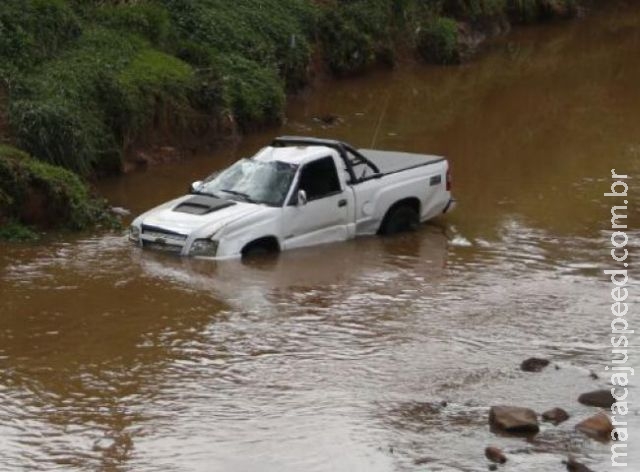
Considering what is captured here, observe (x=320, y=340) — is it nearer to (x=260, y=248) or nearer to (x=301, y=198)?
(x=260, y=248)

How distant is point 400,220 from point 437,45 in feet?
51.9

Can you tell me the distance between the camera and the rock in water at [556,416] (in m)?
10.6

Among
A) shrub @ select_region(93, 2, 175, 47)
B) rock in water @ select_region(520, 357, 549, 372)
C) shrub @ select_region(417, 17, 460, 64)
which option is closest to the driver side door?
rock in water @ select_region(520, 357, 549, 372)

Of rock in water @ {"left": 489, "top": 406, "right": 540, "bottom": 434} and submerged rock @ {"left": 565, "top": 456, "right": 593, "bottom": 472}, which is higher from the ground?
rock in water @ {"left": 489, "top": 406, "right": 540, "bottom": 434}

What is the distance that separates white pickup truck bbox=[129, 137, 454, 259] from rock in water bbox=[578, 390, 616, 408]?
5731mm

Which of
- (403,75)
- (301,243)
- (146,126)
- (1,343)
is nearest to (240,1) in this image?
(403,75)

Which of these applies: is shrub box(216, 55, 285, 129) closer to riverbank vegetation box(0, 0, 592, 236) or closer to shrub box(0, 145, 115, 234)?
riverbank vegetation box(0, 0, 592, 236)

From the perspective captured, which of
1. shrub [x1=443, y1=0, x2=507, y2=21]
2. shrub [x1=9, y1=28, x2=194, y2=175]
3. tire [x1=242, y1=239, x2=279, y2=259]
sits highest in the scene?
shrub [x1=443, y1=0, x2=507, y2=21]

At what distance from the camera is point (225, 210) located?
1589 cm

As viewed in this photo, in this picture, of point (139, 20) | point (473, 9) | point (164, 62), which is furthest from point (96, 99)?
point (473, 9)

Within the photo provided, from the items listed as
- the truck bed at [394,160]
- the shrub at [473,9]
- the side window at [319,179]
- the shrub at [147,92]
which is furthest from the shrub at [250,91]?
the shrub at [473,9]

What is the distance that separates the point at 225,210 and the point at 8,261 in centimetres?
269

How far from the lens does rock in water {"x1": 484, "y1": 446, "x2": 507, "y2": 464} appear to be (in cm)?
974

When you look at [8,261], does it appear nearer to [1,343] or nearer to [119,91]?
[1,343]
